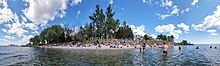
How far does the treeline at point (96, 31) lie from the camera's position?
110 m

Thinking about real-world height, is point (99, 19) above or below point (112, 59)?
above

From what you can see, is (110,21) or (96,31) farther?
(96,31)

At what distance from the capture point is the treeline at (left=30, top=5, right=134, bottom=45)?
4348 inches

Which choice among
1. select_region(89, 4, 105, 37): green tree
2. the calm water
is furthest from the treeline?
the calm water

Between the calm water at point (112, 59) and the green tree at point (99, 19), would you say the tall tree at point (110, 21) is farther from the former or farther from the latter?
the calm water at point (112, 59)

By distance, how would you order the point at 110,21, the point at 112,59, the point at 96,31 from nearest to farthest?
the point at 112,59
the point at 110,21
the point at 96,31

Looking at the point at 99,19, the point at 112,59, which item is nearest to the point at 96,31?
the point at 99,19

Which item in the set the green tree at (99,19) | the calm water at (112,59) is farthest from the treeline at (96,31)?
the calm water at (112,59)

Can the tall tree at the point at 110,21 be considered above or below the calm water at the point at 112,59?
above

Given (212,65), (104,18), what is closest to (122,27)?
(104,18)

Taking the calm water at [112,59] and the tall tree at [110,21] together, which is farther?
the tall tree at [110,21]

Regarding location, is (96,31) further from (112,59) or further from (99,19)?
(112,59)

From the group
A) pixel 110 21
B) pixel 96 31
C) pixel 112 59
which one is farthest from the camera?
pixel 96 31

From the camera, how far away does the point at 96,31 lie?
120 m
